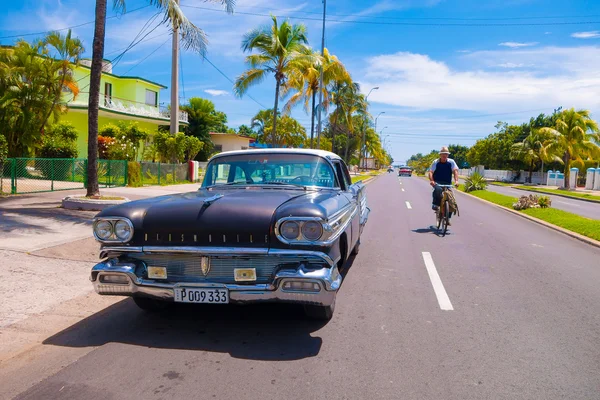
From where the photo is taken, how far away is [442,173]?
10.7 m

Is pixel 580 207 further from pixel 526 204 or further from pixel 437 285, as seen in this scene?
pixel 437 285

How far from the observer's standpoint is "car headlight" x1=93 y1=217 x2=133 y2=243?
4.19m

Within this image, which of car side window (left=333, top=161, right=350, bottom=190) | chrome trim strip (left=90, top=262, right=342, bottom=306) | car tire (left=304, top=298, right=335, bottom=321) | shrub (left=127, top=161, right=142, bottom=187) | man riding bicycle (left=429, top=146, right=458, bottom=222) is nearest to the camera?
chrome trim strip (left=90, top=262, right=342, bottom=306)

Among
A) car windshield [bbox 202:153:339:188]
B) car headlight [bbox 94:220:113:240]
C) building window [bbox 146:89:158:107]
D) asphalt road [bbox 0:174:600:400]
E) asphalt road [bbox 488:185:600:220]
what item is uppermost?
building window [bbox 146:89:158:107]

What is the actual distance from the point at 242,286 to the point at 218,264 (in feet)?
0.97

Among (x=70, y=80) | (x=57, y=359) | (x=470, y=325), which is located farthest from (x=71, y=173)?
(x=470, y=325)

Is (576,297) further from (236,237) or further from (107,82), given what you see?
(107,82)

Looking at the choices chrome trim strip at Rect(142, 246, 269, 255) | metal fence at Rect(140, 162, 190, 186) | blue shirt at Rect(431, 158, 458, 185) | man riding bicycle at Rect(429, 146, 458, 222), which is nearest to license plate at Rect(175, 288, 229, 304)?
chrome trim strip at Rect(142, 246, 269, 255)

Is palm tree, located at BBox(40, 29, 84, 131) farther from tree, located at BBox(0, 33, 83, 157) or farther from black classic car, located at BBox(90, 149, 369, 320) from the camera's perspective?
black classic car, located at BBox(90, 149, 369, 320)

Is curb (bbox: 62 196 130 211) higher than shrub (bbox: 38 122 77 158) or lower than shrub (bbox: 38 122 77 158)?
lower

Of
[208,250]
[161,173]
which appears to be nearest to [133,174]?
[161,173]

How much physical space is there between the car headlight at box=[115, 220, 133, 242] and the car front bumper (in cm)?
22

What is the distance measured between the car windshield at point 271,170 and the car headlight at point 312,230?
1613 millimetres

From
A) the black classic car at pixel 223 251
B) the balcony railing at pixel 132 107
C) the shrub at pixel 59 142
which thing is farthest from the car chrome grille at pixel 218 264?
the balcony railing at pixel 132 107
